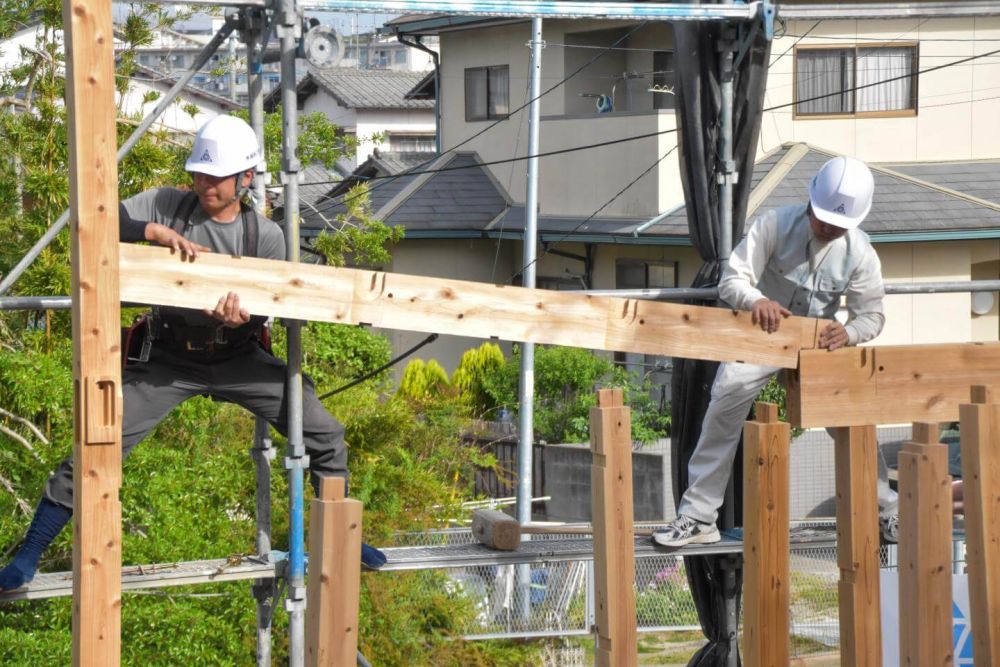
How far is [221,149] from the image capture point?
4.52 meters

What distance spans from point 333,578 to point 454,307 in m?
0.99

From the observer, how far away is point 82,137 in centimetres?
298

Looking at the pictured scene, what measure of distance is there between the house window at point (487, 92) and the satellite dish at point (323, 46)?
14.4m

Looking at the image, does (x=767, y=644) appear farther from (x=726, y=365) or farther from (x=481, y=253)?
(x=481, y=253)

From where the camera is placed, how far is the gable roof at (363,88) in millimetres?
31234

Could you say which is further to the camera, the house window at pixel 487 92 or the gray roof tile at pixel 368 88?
the gray roof tile at pixel 368 88

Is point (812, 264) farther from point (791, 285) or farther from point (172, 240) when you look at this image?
point (172, 240)

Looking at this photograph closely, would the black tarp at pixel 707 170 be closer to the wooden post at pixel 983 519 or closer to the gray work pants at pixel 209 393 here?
the gray work pants at pixel 209 393

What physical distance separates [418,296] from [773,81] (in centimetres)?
1327

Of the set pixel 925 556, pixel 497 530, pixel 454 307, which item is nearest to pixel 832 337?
pixel 925 556

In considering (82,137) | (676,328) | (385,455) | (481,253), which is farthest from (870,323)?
(481,253)

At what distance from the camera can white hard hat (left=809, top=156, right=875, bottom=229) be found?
500 cm

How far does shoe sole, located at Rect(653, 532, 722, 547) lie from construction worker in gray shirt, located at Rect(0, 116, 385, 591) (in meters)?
1.64

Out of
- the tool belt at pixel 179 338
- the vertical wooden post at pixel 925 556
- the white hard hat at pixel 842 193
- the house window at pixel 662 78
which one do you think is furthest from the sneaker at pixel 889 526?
the house window at pixel 662 78
